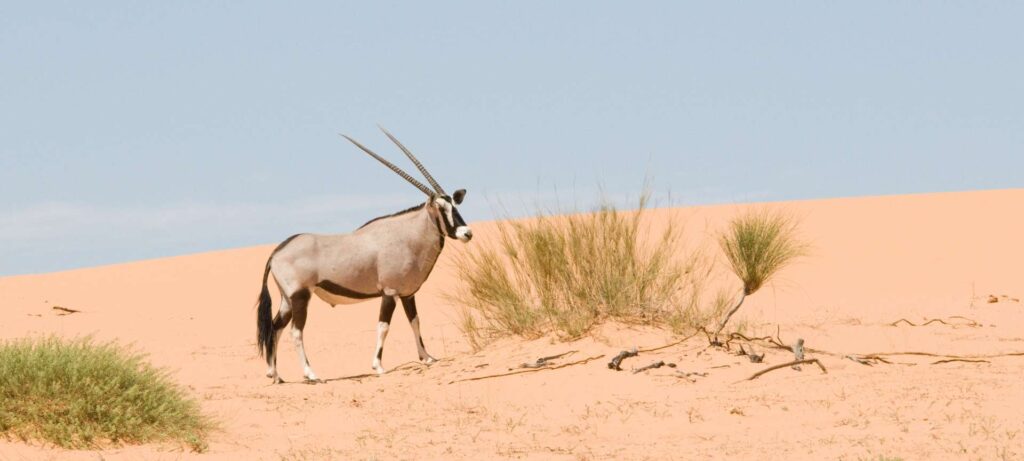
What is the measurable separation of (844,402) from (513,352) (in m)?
3.13

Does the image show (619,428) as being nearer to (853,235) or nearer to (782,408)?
(782,408)

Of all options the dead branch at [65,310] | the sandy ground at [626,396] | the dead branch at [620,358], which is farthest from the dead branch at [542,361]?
the dead branch at [65,310]

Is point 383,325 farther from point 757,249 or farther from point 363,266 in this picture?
point 757,249

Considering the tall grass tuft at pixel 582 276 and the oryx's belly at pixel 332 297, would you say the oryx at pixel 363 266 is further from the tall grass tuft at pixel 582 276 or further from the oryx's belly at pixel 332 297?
the tall grass tuft at pixel 582 276

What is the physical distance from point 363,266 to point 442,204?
931 mm

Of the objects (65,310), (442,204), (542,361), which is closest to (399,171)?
(442,204)

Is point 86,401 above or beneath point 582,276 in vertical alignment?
beneath

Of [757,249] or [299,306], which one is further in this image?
[299,306]

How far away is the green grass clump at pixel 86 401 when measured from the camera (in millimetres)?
7363

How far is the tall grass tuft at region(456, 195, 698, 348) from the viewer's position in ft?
32.9

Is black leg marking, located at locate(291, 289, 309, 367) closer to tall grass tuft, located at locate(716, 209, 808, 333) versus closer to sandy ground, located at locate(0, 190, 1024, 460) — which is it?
sandy ground, located at locate(0, 190, 1024, 460)

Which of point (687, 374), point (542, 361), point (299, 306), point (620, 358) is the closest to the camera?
point (687, 374)

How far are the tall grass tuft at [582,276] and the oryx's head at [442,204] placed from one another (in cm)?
32

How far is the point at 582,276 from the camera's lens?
33.1ft
